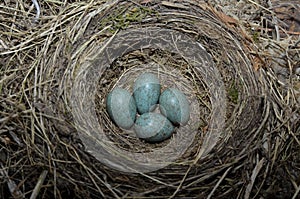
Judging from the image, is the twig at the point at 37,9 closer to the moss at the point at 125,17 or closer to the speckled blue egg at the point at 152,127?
the moss at the point at 125,17

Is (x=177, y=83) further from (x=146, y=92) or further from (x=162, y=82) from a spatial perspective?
(x=146, y=92)

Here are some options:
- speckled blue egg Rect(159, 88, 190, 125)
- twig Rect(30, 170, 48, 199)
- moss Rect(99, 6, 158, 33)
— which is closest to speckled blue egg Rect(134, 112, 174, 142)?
speckled blue egg Rect(159, 88, 190, 125)

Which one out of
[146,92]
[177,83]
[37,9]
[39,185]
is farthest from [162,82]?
[39,185]

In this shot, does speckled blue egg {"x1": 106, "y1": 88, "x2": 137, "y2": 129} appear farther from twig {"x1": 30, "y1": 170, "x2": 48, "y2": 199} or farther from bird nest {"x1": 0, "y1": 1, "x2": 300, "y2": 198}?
twig {"x1": 30, "y1": 170, "x2": 48, "y2": 199}

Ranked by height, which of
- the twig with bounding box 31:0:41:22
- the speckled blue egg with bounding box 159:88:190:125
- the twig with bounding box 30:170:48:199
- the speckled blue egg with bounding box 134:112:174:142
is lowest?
the twig with bounding box 30:170:48:199

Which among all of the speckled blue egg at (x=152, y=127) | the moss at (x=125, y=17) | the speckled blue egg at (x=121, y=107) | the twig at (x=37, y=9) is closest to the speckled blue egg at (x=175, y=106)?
the speckled blue egg at (x=152, y=127)

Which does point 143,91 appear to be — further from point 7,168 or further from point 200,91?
point 7,168
